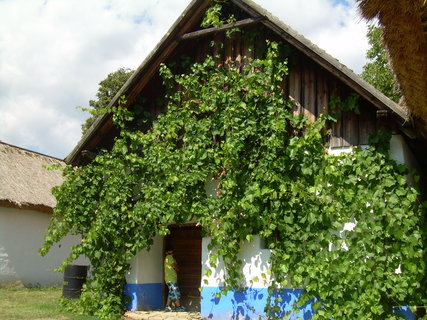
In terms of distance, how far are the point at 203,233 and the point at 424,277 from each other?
3.81 metres

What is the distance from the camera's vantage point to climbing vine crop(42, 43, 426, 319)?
7.52 metres

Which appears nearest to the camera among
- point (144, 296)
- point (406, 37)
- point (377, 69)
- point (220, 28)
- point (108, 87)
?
point (406, 37)

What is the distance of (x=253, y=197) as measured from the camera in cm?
844

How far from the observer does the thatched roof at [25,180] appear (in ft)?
50.9

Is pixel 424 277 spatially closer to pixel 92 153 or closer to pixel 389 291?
pixel 389 291

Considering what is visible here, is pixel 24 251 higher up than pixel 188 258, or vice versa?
pixel 24 251

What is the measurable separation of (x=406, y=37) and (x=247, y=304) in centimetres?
529

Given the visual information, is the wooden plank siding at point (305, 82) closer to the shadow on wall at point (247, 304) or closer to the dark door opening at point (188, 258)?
the shadow on wall at point (247, 304)

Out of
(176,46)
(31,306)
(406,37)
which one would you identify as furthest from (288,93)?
(31,306)

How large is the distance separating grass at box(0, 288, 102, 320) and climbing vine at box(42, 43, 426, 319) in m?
0.66

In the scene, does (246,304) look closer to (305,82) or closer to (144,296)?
Result: (144,296)

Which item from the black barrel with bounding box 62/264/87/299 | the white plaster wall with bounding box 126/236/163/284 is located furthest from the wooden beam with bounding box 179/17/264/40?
the black barrel with bounding box 62/264/87/299

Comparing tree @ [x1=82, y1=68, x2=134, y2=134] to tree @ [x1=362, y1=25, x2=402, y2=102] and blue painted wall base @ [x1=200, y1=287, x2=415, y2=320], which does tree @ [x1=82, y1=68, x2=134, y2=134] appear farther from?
blue painted wall base @ [x1=200, y1=287, x2=415, y2=320]

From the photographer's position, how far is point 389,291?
7.38 meters
